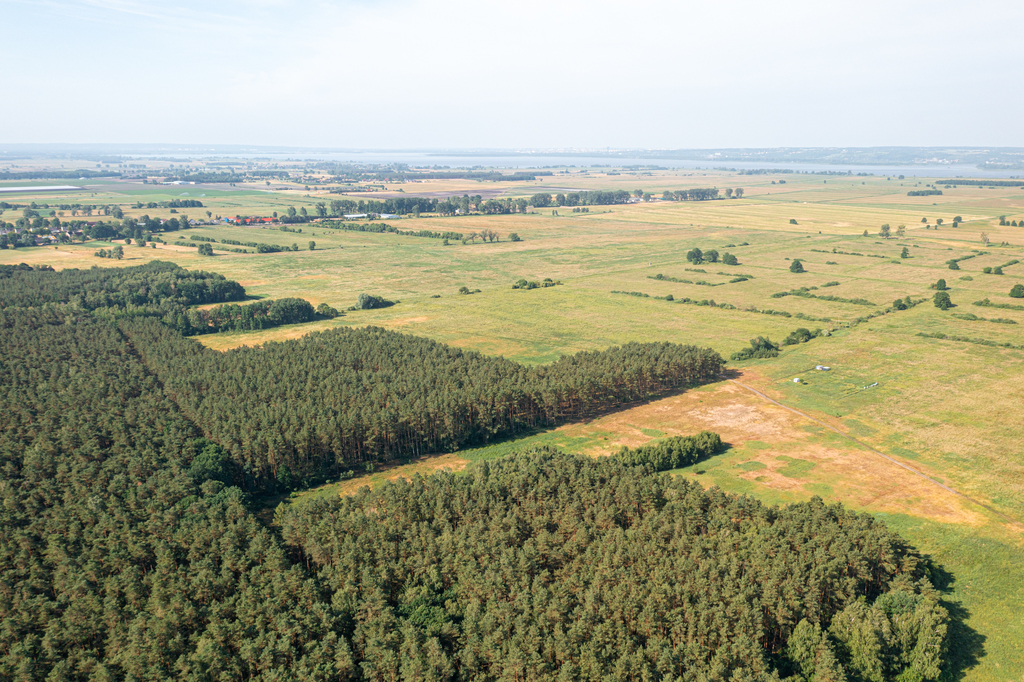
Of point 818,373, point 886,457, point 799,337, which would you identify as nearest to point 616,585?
point 886,457

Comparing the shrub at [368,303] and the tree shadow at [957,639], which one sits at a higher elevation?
the shrub at [368,303]

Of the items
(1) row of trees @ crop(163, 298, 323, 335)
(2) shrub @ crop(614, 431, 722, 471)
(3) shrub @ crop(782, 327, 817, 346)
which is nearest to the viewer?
(2) shrub @ crop(614, 431, 722, 471)

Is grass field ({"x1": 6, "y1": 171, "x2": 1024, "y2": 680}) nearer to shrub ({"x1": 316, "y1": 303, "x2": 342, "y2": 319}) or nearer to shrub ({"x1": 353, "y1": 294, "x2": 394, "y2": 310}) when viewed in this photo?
shrub ({"x1": 353, "y1": 294, "x2": 394, "y2": 310})

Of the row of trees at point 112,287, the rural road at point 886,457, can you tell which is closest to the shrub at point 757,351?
the rural road at point 886,457

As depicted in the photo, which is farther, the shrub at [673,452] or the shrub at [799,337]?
the shrub at [799,337]

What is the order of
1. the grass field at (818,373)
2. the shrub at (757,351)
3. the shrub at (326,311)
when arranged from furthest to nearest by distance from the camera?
the shrub at (326,311), the shrub at (757,351), the grass field at (818,373)

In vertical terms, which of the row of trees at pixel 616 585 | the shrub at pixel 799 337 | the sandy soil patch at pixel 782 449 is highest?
the shrub at pixel 799 337

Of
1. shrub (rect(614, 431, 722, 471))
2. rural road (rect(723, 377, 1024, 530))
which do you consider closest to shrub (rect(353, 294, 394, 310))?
rural road (rect(723, 377, 1024, 530))

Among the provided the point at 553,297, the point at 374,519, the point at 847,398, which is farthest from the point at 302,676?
the point at 553,297

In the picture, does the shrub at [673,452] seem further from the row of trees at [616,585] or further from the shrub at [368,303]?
the shrub at [368,303]

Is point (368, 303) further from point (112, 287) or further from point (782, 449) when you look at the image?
point (782, 449)

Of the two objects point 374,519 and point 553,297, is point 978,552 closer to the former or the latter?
point 374,519
